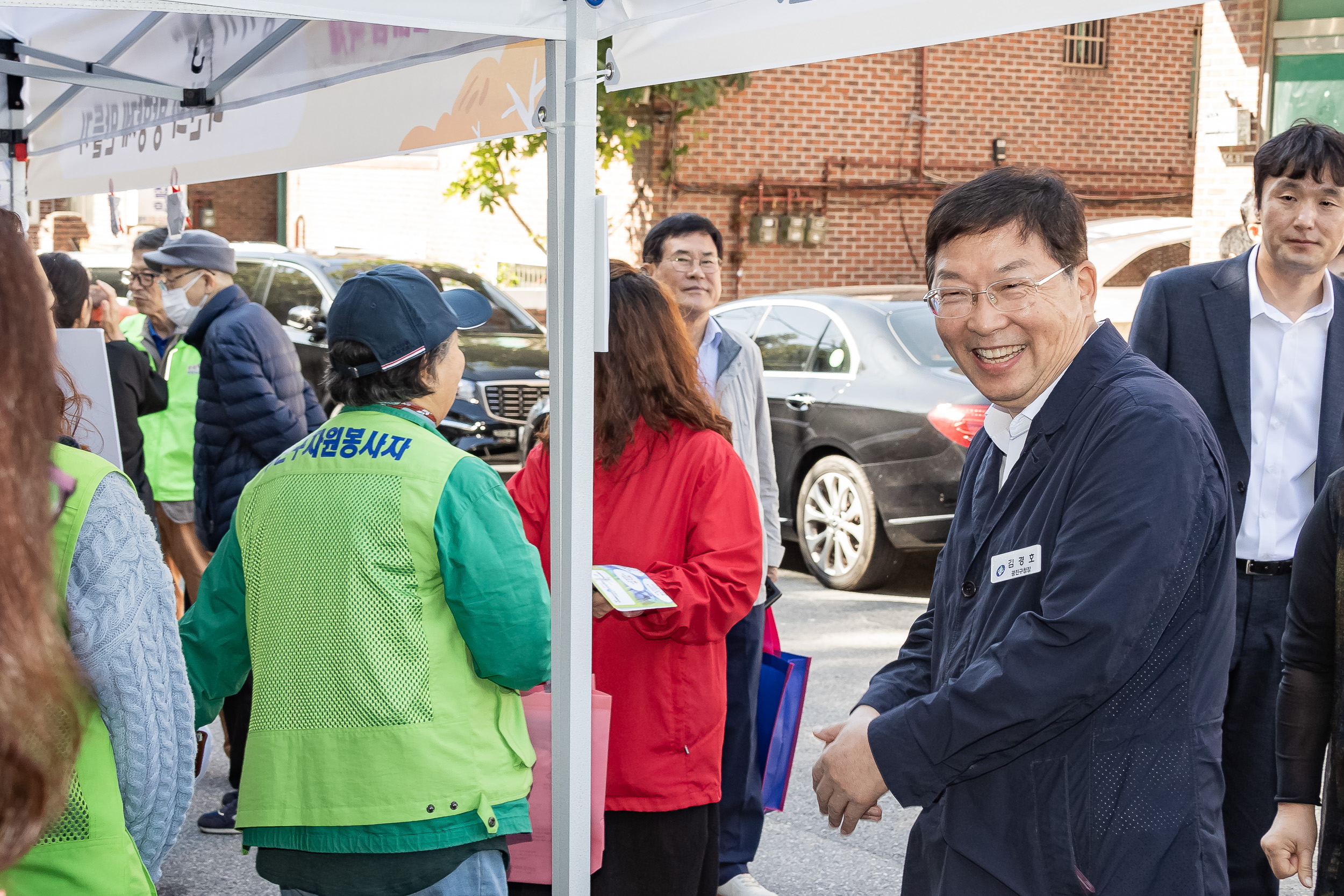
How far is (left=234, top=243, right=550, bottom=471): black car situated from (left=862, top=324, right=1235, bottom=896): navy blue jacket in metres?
8.62

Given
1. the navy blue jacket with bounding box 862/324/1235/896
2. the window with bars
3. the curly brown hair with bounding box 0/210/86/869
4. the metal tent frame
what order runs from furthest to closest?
the window with bars → the metal tent frame → the navy blue jacket with bounding box 862/324/1235/896 → the curly brown hair with bounding box 0/210/86/869

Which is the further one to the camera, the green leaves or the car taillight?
the green leaves

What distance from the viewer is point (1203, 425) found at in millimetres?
1801

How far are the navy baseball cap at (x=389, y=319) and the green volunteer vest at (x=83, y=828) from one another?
639 millimetres

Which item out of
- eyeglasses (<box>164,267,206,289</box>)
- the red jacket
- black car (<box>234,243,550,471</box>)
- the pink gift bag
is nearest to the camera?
the pink gift bag

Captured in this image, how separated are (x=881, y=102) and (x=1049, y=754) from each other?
15.2m

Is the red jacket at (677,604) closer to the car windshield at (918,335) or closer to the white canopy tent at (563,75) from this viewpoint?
the white canopy tent at (563,75)

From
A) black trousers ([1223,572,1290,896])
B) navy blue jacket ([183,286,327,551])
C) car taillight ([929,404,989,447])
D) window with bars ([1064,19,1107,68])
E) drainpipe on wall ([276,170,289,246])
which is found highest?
window with bars ([1064,19,1107,68])

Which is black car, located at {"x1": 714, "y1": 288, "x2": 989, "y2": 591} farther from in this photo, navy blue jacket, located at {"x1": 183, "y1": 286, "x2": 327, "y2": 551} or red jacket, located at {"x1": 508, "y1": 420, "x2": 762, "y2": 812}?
red jacket, located at {"x1": 508, "y1": 420, "x2": 762, "y2": 812}

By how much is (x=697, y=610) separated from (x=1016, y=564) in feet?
3.83

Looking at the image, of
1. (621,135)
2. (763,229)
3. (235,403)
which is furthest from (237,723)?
(763,229)

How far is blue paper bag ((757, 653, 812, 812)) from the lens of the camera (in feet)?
12.7

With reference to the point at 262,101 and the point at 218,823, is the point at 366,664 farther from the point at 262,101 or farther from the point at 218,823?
the point at 218,823

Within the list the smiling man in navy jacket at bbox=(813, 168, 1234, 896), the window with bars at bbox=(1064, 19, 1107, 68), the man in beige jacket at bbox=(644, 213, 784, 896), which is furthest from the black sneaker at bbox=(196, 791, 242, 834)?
the window with bars at bbox=(1064, 19, 1107, 68)
